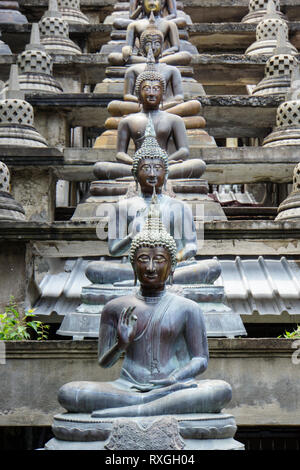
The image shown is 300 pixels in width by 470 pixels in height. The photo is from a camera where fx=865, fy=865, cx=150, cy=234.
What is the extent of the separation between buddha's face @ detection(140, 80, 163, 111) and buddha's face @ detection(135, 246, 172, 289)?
427 cm

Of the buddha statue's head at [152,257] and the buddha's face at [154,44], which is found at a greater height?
the buddha's face at [154,44]

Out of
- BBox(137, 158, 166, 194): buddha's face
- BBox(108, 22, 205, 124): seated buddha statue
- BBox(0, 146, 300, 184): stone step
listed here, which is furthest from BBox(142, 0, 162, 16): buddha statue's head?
BBox(137, 158, 166, 194): buddha's face

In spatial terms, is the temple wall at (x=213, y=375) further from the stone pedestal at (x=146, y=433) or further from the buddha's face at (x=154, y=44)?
the buddha's face at (x=154, y=44)

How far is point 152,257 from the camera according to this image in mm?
5027

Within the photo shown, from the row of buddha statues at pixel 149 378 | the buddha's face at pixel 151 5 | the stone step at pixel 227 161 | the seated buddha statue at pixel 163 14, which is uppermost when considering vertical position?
the seated buddha statue at pixel 163 14

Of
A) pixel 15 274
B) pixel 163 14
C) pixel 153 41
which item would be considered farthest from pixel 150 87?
pixel 163 14

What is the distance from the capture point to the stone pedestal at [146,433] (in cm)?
446

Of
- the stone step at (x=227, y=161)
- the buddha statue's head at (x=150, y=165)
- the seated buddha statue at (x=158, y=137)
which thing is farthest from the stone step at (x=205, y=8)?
the buddha statue's head at (x=150, y=165)

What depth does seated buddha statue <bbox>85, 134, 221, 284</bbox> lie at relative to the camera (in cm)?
691

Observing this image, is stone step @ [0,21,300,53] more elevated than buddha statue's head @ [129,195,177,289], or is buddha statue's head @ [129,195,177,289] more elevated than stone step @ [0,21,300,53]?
stone step @ [0,21,300,53]

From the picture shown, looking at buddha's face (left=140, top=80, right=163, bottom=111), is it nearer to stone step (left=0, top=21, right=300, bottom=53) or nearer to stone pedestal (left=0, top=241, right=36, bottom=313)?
stone pedestal (left=0, top=241, right=36, bottom=313)

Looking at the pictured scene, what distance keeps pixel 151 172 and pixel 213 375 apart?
1.79 m

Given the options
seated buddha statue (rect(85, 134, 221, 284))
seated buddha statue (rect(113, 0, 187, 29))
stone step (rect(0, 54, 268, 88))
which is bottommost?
seated buddha statue (rect(85, 134, 221, 284))

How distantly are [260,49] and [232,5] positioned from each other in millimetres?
3150
